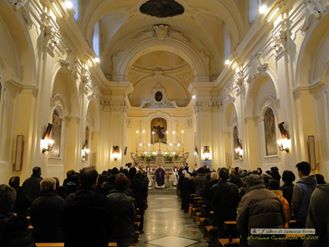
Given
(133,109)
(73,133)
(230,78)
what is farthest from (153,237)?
(133,109)

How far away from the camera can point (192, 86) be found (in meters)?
18.0

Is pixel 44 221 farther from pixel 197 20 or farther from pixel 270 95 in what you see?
pixel 197 20

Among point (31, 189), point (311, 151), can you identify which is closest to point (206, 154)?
point (311, 151)

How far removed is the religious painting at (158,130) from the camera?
947 inches

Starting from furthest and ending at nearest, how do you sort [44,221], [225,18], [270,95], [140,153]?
[140,153]
[225,18]
[270,95]
[44,221]

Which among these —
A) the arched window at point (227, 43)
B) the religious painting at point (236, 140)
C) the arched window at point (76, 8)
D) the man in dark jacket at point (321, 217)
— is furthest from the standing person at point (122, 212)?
the arched window at point (227, 43)

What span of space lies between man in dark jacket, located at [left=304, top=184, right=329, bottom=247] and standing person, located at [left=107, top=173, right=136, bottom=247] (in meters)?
2.14

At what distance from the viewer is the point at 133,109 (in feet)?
78.9

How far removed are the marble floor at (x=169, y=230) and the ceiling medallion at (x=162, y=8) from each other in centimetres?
1022

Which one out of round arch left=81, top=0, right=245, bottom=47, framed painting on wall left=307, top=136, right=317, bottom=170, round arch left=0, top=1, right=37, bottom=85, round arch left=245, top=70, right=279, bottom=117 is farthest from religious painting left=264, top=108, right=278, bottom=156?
round arch left=0, top=1, right=37, bottom=85

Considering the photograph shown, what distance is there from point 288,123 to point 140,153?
1517 centimetres

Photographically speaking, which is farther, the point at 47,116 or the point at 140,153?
the point at 140,153

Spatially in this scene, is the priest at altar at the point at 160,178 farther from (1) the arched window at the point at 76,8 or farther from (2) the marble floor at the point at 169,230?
(1) the arched window at the point at 76,8

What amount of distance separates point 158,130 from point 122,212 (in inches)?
800
